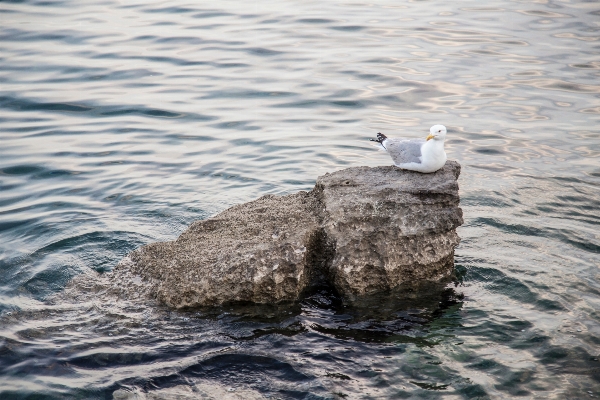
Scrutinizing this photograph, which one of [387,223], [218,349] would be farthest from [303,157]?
[218,349]

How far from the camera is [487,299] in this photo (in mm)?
6426

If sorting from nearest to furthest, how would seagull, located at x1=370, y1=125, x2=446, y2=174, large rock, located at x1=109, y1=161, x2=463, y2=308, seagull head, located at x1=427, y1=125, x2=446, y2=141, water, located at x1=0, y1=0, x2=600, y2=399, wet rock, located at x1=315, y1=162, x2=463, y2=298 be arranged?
water, located at x1=0, y1=0, x2=600, y2=399
large rock, located at x1=109, y1=161, x2=463, y2=308
wet rock, located at x1=315, y1=162, x2=463, y2=298
seagull, located at x1=370, y1=125, x2=446, y2=174
seagull head, located at x1=427, y1=125, x2=446, y2=141

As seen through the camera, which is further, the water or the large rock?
the large rock

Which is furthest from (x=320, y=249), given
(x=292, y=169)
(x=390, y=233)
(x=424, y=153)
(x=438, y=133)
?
(x=292, y=169)

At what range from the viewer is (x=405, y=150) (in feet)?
22.2

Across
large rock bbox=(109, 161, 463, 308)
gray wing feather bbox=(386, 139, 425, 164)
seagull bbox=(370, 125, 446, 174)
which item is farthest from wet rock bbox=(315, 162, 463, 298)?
gray wing feather bbox=(386, 139, 425, 164)

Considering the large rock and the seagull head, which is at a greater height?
the seagull head

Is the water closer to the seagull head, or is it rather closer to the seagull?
the seagull

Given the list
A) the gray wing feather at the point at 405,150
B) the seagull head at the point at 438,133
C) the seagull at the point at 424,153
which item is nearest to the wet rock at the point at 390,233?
the seagull at the point at 424,153

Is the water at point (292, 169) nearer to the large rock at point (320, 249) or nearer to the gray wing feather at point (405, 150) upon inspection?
the large rock at point (320, 249)

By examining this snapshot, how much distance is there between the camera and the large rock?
584cm

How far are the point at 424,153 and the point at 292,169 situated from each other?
3611 millimetres

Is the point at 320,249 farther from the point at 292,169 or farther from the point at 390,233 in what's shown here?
the point at 292,169

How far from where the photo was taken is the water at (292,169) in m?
5.46
